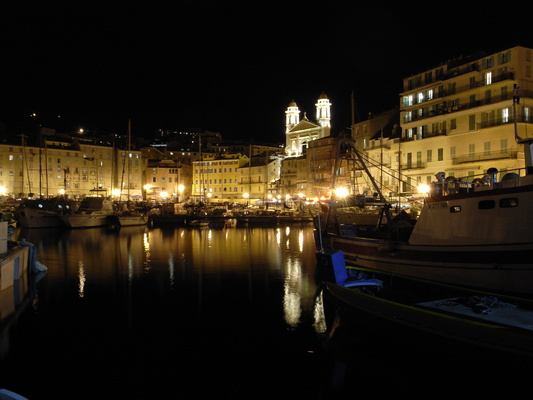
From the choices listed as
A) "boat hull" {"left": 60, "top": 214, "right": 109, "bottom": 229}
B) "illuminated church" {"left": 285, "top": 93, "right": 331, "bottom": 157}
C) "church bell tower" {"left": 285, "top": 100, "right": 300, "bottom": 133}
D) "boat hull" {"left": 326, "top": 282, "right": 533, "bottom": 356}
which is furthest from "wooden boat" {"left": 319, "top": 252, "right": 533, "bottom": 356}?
"church bell tower" {"left": 285, "top": 100, "right": 300, "bottom": 133}

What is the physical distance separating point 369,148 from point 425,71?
46.9 feet

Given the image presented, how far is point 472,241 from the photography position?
1564cm

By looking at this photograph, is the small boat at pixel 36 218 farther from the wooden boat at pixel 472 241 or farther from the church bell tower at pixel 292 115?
the church bell tower at pixel 292 115

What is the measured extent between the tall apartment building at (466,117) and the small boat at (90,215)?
42.0 m

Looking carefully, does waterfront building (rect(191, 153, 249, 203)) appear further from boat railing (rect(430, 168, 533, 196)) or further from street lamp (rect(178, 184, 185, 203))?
boat railing (rect(430, 168, 533, 196))

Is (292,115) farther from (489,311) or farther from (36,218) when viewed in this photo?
(489,311)

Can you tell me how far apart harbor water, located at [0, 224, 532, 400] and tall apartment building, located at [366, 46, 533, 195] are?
24.4 metres

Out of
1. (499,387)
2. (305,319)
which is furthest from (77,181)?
(499,387)

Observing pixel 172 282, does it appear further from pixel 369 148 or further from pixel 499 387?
pixel 369 148

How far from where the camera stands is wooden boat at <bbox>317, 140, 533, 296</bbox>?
14133mm

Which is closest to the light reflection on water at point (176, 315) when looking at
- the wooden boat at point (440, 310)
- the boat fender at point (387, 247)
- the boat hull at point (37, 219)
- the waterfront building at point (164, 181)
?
the wooden boat at point (440, 310)

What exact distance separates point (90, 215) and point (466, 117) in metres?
50.6

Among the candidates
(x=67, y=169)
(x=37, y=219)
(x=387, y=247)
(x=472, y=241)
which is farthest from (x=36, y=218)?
(x=472, y=241)

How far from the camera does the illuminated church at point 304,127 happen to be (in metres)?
106
